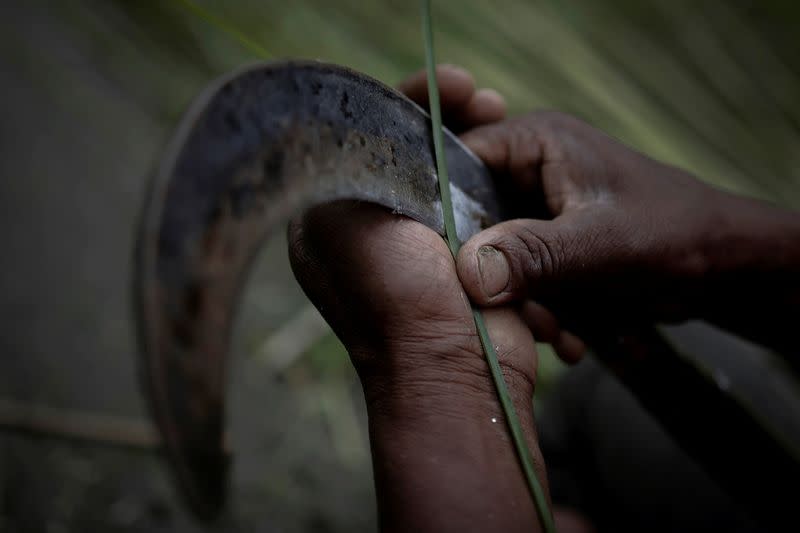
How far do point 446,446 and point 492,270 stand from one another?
0.15m

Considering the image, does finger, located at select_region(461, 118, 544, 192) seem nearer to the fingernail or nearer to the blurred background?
the fingernail

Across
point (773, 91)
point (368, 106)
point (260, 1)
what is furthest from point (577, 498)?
point (773, 91)

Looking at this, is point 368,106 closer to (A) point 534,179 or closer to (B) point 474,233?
(B) point 474,233

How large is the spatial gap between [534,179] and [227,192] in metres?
0.47

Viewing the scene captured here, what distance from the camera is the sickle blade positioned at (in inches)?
10.8

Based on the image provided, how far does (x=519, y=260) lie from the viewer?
53 cm

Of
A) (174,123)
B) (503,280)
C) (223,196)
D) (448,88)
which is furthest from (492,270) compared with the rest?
(174,123)

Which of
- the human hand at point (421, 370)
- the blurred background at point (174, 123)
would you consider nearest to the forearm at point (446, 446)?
the human hand at point (421, 370)

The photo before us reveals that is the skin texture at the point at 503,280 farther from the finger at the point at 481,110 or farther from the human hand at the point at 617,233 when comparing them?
the finger at the point at 481,110

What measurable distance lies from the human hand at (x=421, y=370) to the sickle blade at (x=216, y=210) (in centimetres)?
11

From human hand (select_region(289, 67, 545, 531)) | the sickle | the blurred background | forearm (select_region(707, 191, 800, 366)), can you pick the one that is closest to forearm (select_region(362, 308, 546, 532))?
human hand (select_region(289, 67, 545, 531))

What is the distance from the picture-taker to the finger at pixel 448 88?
0.79m

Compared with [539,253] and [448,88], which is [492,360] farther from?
[448,88]

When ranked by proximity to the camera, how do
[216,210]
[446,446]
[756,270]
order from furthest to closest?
[756,270] → [446,446] → [216,210]
